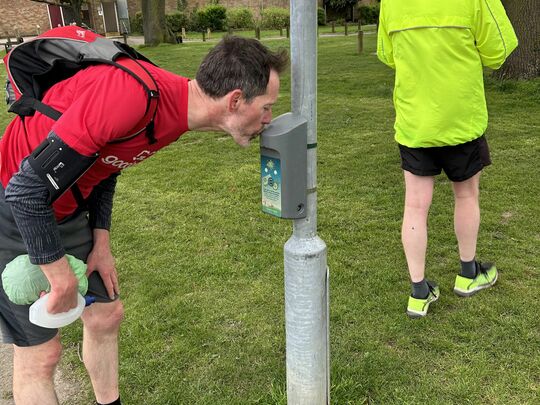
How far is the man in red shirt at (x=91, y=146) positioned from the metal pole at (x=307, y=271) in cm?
9

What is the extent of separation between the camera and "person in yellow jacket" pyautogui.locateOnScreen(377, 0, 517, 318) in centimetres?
273

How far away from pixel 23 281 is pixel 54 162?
500 millimetres

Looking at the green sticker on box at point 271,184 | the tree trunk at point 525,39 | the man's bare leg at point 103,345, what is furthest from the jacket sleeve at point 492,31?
the tree trunk at point 525,39

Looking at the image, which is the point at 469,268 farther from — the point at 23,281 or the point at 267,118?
the point at 23,281

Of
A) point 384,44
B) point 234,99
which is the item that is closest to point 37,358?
point 234,99

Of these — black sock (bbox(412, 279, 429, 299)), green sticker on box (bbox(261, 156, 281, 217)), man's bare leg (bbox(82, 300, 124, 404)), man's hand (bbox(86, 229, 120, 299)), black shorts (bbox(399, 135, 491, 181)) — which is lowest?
black sock (bbox(412, 279, 429, 299))

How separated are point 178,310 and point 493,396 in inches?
71.8

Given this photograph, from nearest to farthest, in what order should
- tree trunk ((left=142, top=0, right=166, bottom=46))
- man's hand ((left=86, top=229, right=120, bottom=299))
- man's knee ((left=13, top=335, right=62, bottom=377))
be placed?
man's knee ((left=13, top=335, right=62, bottom=377)) < man's hand ((left=86, top=229, right=120, bottom=299)) < tree trunk ((left=142, top=0, right=166, bottom=46))

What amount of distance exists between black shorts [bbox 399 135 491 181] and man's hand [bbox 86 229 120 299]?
5.51ft

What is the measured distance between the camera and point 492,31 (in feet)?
8.98

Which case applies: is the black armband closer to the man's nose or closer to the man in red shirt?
the man in red shirt

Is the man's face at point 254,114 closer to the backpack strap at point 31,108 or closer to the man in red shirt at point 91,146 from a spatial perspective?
the man in red shirt at point 91,146

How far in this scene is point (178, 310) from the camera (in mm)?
3373

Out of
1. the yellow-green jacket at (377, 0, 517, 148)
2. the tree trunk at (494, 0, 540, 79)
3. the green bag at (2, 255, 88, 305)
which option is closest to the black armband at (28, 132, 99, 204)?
the green bag at (2, 255, 88, 305)
